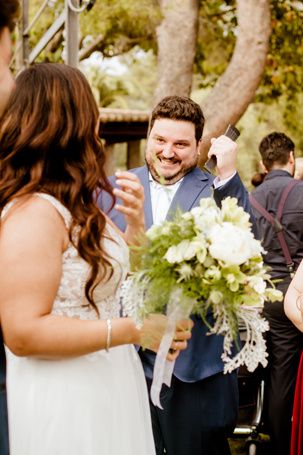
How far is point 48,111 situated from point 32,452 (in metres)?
1.12

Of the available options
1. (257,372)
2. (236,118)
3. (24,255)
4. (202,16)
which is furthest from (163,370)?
(202,16)

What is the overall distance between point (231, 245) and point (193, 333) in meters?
1.23

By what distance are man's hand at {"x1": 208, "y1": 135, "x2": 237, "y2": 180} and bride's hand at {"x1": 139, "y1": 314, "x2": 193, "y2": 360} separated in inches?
41.7

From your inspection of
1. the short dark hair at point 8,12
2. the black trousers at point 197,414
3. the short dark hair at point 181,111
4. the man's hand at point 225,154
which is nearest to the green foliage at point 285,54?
the short dark hair at point 181,111

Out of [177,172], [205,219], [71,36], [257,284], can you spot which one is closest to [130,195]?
[205,219]

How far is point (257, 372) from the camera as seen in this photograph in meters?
5.25

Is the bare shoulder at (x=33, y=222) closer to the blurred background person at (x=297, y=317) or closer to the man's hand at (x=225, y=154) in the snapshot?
the man's hand at (x=225, y=154)

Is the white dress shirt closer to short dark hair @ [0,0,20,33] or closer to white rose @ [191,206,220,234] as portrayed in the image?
white rose @ [191,206,220,234]

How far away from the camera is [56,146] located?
239cm

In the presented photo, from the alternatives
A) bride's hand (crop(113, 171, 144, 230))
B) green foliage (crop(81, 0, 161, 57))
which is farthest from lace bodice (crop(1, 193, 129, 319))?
green foliage (crop(81, 0, 161, 57))

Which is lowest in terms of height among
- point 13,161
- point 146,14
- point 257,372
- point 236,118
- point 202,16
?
point 257,372

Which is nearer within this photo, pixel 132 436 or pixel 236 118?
pixel 132 436

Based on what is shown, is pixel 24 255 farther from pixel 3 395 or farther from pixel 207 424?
pixel 207 424

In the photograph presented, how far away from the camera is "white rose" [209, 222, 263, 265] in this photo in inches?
95.7
